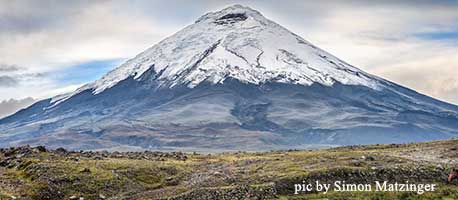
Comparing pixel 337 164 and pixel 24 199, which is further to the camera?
pixel 337 164

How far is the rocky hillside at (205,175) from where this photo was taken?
43.0 m

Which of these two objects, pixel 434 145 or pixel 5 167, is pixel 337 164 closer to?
pixel 434 145

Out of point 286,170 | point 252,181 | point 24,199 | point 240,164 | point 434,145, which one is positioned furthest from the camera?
point 434,145

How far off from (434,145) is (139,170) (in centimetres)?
2849

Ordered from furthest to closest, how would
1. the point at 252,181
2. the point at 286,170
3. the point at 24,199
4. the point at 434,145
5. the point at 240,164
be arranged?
the point at 434,145, the point at 240,164, the point at 286,170, the point at 252,181, the point at 24,199

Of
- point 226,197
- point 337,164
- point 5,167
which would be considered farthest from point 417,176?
point 5,167

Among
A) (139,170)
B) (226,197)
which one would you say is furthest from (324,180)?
(139,170)

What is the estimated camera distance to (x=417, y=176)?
46.5 m

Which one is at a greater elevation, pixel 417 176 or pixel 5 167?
pixel 5 167

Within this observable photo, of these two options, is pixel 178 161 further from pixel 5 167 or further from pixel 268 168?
pixel 5 167

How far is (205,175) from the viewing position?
162 feet

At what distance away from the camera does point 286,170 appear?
49031mm

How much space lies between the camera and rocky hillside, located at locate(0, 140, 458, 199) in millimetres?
42969

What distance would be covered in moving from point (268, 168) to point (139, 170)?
396 inches
